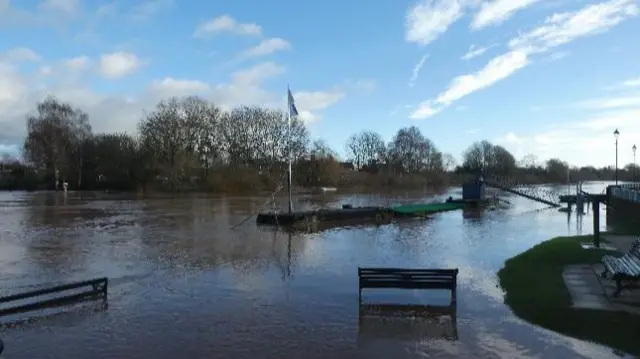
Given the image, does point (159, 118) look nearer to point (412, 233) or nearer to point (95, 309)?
point (412, 233)

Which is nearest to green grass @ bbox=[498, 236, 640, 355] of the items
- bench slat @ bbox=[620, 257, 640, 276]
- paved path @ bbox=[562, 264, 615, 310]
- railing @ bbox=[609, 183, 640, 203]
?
paved path @ bbox=[562, 264, 615, 310]

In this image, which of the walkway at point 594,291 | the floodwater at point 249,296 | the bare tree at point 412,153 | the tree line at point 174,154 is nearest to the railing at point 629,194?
the floodwater at point 249,296

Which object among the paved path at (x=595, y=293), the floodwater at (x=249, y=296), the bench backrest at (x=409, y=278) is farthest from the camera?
the bench backrest at (x=409, y=278)

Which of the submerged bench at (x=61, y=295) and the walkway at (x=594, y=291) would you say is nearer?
the walkway at (x=594, y=291)

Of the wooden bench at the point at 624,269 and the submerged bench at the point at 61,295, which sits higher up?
the wooden bench at the point at 624,269

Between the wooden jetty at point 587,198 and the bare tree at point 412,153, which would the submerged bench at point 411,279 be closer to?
the wooden jetty at point 587,198

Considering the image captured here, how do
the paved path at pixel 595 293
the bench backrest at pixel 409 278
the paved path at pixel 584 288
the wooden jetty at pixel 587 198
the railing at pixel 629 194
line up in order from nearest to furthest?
the paved path at pixel 595 293 → the paved path at pixel 584 288 → the bench backrest at pixel 409 278 → the wooden jetty at pixel 587 198 → the railing at pixel 629 194

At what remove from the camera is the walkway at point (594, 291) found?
12.1m

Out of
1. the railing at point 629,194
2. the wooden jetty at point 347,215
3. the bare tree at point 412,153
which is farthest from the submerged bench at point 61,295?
the bare tree at point 412,153

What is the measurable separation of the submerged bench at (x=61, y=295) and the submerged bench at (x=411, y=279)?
6723 mm

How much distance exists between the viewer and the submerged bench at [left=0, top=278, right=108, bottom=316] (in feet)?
40.0

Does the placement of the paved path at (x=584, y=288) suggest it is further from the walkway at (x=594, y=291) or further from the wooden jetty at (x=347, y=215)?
the wooden jetty at (x=347, y=215)

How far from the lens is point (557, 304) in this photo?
41.1 ft

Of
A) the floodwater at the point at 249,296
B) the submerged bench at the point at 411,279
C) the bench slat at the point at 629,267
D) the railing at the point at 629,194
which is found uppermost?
the railing at the point at 629,194
